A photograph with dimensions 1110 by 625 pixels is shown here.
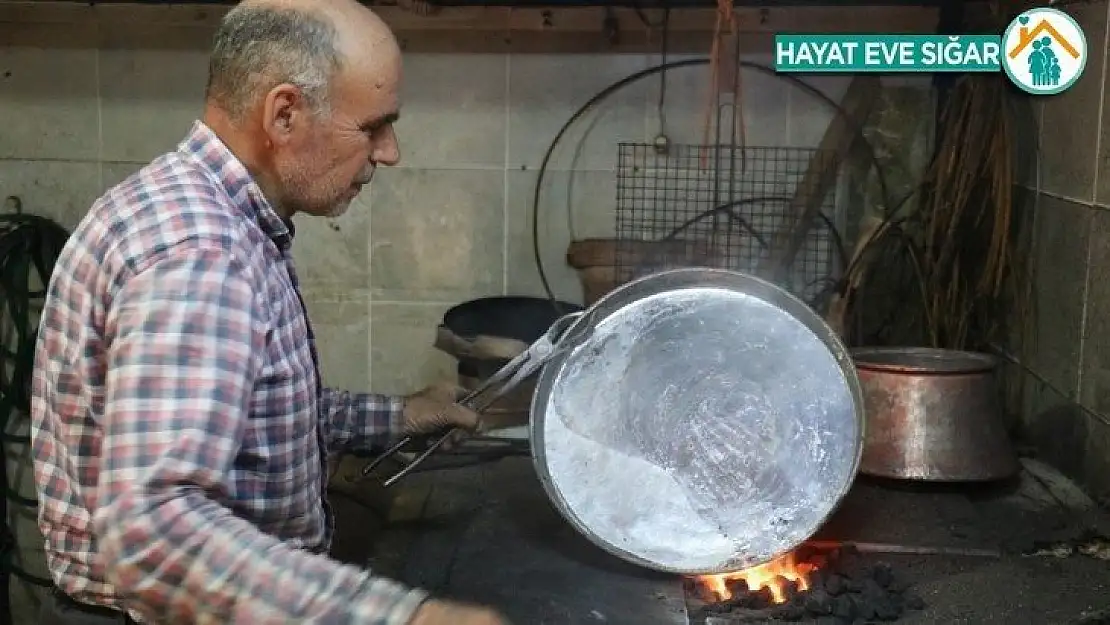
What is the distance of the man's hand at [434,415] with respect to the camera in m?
1.56

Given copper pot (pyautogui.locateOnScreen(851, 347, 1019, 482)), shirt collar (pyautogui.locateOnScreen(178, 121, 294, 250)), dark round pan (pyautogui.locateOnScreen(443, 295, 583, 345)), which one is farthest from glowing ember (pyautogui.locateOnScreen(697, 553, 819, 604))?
dark round pan (pyautogui.locateOnScreen(443, 295, 583, 345))

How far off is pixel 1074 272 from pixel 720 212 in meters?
0.78

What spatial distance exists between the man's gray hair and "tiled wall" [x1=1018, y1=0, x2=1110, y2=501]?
55.1 inches

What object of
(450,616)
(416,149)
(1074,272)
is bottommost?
(450,616)

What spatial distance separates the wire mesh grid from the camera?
2.52 meters

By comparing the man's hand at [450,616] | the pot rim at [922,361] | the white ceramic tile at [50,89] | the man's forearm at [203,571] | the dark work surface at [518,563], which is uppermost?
the white ceramic tile at [50,89]

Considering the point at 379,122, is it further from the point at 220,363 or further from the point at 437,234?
the point at 437,234

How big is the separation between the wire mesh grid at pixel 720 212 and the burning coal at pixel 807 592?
0.94 metres

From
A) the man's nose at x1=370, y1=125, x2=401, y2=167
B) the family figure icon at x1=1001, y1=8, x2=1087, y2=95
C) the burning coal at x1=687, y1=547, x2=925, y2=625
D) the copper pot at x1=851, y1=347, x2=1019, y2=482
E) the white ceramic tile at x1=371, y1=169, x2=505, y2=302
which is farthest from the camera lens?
the white ceramic tile at x1=371, y1=169, x2=505, y2=302

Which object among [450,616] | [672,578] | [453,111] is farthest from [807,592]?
[453,111]

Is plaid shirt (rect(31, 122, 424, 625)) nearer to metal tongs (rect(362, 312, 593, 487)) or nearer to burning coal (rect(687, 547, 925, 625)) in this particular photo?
metal tongs (rect(362, 312, 593, 487))

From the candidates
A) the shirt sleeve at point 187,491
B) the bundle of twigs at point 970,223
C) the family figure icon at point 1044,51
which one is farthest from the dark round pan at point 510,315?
the shirt sleeve at point 187,491

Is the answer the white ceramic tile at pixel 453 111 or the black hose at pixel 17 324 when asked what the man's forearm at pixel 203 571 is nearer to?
the white ceramic tile at pixel 453 111

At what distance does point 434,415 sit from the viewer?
1568 millimetres
